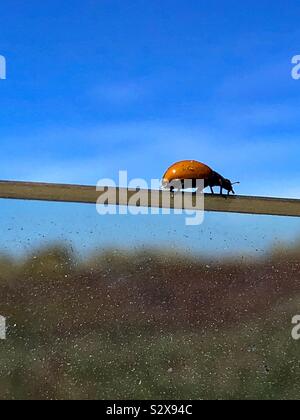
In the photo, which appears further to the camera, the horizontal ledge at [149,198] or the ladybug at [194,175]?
the ladybug at [194,175]

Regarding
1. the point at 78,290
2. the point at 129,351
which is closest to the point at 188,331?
the point at 129,351

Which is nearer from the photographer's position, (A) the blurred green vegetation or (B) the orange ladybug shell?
(A) the blurred green vegetation

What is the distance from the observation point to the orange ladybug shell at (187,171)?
137 centimetres

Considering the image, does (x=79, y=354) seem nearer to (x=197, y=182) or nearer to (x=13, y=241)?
(x=13, y=241)

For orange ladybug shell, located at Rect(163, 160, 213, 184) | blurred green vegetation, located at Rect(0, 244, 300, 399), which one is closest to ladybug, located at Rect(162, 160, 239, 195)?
orange ladybug shell, located at Rect(163, 160, 213, 184)

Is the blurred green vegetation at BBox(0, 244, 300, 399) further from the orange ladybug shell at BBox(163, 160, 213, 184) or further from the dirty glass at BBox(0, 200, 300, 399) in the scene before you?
the orange ladybug shell at BBox(163, 160, 213, 184)

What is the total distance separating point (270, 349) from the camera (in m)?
1.22

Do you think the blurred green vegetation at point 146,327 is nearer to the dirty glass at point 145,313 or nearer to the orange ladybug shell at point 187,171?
the dirty glass at point 145,313

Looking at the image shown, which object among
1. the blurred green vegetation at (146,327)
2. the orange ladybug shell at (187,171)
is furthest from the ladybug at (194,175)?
the blurred green vegetation at (146,327)

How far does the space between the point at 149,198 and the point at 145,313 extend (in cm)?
24

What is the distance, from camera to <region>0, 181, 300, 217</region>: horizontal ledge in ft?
3.89

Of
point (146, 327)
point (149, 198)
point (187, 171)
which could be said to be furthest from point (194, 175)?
point (146, 327)

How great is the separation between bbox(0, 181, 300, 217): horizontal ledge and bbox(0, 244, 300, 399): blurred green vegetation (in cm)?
11
